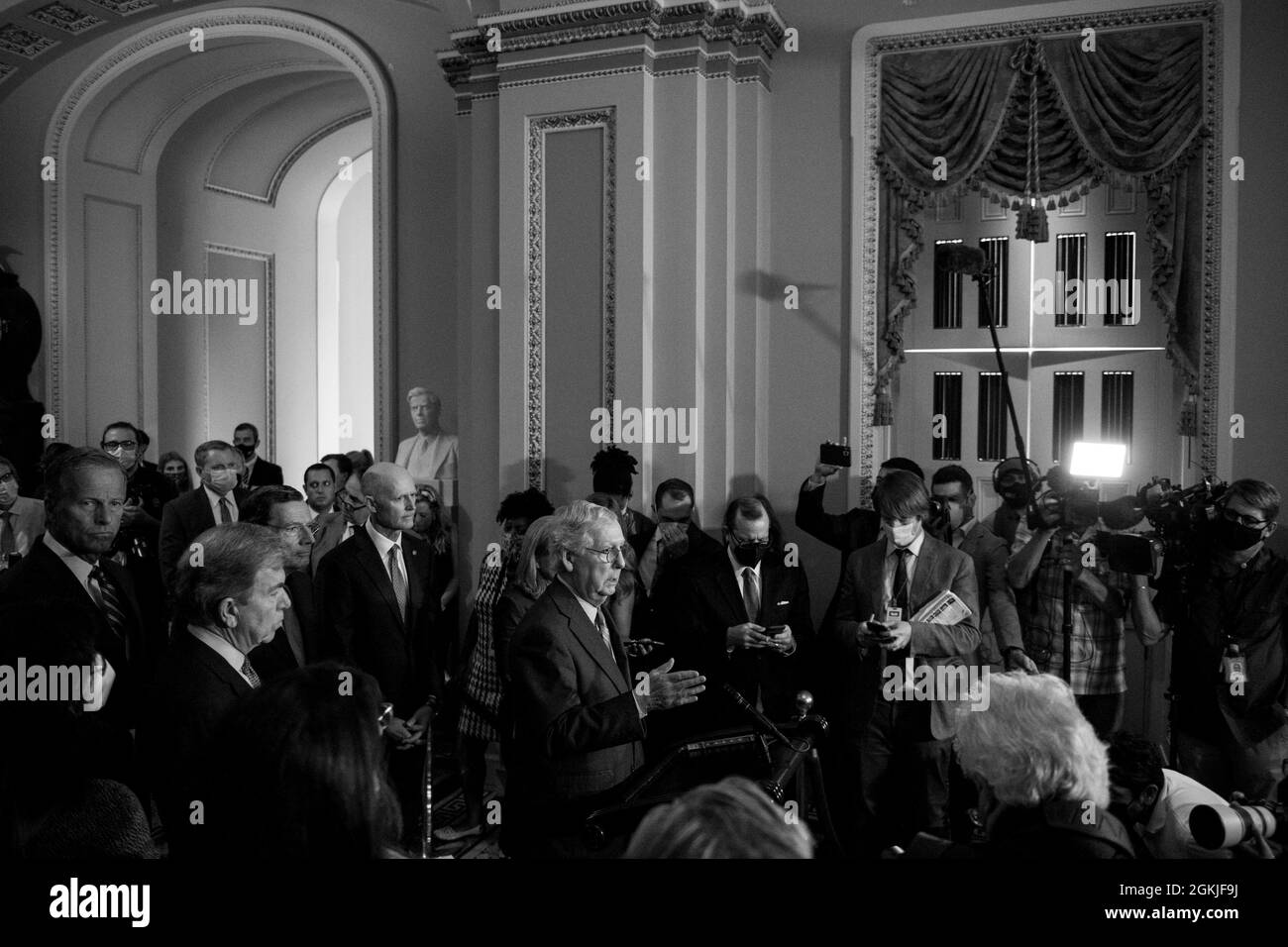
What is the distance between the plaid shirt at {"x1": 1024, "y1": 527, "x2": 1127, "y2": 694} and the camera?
4477 mm

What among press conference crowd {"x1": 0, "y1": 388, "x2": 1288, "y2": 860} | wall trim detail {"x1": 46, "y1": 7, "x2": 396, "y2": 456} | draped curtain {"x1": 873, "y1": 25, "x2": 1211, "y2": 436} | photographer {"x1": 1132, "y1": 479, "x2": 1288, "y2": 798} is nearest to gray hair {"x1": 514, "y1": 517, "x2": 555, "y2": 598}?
press conference crowd {"x1": 0, "y1": 388, "x2": 1288, "y2": 860}

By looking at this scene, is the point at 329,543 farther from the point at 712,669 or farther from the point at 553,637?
the point at 553,637

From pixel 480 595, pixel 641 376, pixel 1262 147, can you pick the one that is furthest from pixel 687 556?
pixel 1262 147

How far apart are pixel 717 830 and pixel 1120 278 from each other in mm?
5827

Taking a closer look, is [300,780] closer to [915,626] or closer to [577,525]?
[577,525]

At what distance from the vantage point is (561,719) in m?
3.02

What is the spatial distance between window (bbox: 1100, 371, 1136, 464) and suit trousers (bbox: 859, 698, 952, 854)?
3.06 metres

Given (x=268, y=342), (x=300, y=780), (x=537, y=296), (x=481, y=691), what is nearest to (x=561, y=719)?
(x=300, y=780)

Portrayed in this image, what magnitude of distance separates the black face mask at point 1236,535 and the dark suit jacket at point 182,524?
439cm

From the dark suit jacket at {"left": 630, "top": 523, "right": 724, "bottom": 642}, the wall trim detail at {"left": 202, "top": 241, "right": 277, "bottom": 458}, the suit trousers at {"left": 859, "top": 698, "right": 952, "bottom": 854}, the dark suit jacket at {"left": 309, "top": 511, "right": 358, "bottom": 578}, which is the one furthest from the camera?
the wall trim detail at {"left": 202, "top": 241, "right": 277, "bottom": 458}

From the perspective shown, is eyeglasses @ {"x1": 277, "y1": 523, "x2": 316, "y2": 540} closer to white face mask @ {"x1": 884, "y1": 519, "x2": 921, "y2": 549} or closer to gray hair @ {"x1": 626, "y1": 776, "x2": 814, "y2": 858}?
white face mask @ {"x1": 884, "y1": 519, "x2": 921, "y2": 549}

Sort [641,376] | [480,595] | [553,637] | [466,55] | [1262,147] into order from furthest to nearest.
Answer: [466,55] → [641,376] → [1262,147] → [480,595] → [553,637]

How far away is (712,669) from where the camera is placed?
15.2ft

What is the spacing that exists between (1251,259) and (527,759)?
4.91 m
